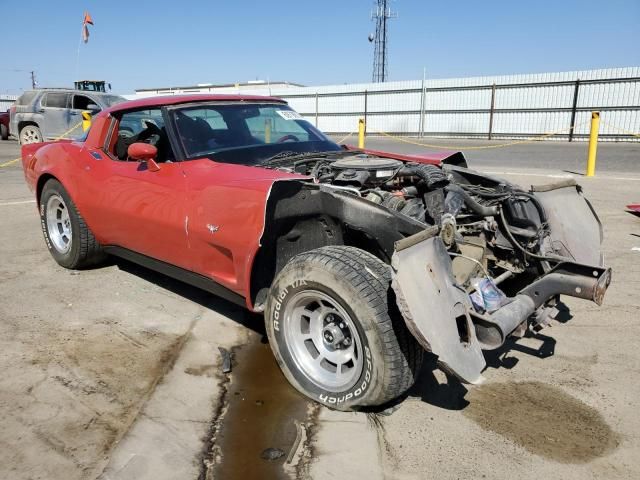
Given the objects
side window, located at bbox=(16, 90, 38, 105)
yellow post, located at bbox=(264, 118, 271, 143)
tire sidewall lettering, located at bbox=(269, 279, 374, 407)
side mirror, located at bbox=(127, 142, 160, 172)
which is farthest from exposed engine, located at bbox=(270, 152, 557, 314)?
side window, located at bbox=(16, 90, 38, 105)

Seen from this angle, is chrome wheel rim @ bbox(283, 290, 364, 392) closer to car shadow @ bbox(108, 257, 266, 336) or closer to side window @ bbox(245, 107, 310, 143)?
car shadow @ bbox(108, 257, 266, 336)

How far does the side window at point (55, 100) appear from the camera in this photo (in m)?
15.4

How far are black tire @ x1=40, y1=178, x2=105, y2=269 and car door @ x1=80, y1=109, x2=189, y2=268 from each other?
1.08 feet

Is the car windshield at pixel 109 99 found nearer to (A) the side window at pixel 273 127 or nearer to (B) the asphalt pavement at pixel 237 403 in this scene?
(B) the asphalt pavement at pixel 237 403

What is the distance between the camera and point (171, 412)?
273 cm

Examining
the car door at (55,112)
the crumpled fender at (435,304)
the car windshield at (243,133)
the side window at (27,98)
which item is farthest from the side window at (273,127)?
the side window at (27,98)

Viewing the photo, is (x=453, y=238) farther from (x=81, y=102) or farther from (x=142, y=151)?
(x=81, y=102)

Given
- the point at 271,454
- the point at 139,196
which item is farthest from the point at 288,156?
the point at 271,454

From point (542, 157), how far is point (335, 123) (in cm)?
1597

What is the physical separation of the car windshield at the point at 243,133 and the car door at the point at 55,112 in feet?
43.4

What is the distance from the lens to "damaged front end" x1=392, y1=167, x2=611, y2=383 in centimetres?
240

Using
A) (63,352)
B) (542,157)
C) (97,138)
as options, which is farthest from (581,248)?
(542,157)

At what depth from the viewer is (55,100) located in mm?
15508

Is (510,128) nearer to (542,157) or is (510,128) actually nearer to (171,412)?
(542,157)
